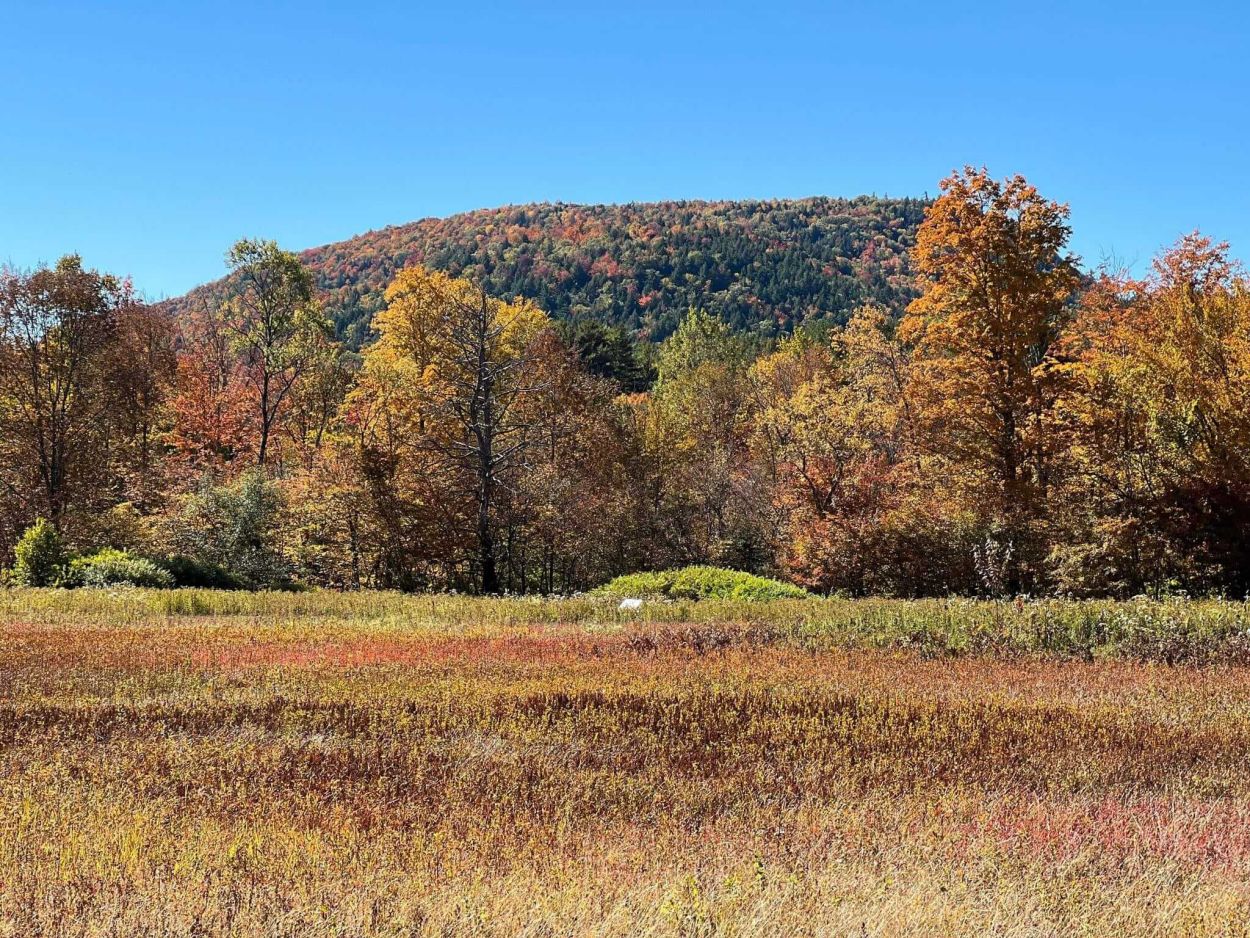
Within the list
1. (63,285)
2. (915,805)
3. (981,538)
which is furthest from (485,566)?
(915,805)

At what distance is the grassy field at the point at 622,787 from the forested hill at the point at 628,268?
5175 inches

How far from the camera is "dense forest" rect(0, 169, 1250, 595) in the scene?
23.7 metres

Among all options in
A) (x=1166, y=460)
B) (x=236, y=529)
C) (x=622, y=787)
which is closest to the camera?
(x=622, y=787)

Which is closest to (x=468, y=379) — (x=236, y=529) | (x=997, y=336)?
(x=236, y=529)

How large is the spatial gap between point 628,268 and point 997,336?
152 m

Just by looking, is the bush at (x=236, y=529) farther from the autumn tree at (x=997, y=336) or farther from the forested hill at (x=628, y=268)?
the forested hill at (x=628, y=268)

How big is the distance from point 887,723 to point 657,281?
544ft

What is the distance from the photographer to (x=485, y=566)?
29.2 m

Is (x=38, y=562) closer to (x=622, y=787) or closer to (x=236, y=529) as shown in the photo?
(x=236, y=529)

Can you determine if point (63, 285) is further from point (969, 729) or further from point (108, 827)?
point (969, 729)

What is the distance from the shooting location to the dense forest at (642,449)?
77.8ft

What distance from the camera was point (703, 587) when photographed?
24.5m

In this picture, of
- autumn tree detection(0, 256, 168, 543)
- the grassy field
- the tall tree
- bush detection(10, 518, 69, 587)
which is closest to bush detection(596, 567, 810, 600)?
the grassy field

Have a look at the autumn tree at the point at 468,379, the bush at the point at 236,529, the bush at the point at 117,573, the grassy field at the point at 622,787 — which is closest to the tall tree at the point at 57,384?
the bush at the point at 236,529
